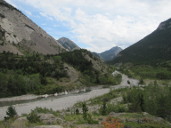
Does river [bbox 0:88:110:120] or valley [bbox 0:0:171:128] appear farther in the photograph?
river [bbox 0:88:110:120]

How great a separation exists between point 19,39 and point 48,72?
3552 inches

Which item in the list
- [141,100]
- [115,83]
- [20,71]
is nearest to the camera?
[141,100]

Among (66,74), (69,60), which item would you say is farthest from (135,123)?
(69,60)

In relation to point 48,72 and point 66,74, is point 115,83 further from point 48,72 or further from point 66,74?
point 48,72

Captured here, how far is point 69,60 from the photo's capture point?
494 feet

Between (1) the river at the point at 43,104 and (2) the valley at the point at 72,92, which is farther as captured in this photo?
(1) the river at the point at 43,104

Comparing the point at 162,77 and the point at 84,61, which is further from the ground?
the point at 84,61

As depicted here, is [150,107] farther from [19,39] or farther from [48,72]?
[19,39]

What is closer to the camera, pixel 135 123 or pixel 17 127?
pixel 17 127

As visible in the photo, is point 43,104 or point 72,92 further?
point 72,92

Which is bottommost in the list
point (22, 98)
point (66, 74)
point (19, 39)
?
point (22, 98)

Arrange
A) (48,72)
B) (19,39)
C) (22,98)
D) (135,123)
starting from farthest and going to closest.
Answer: (19,39) → (48,72) → (22,98) → (135,123)

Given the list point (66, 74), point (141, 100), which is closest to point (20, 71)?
point (66, 74)

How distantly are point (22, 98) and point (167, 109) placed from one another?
184 feet
